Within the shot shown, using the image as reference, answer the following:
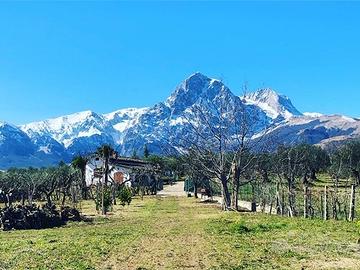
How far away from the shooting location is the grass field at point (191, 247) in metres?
19.1

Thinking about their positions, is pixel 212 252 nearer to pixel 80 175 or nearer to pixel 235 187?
pixel 235 187

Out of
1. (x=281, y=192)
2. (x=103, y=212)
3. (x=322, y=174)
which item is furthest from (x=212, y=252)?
(x=322, y=174)

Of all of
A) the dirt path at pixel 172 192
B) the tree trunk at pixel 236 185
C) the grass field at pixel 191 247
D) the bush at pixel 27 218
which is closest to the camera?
the grass field at pixel 191 247

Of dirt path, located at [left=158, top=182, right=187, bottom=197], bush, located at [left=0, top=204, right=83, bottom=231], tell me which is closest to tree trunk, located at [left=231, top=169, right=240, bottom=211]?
bush, located at [left=0, top=204, right=83, bottom=231]

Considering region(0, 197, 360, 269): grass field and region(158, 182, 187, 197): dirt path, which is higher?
region(0, 197, 360, 269): grass field

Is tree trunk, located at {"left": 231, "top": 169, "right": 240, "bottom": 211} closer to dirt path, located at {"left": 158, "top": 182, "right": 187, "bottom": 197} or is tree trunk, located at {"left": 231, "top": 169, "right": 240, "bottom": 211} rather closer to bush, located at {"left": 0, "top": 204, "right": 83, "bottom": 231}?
bush, located at {"left": 0, "top": 204, "right": 83, "bottom": 231}

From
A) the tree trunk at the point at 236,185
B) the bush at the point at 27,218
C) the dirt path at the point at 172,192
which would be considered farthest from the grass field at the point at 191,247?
the dirt path at the point at 172,192

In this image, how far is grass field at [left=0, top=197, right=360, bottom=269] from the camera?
1909 centimetres

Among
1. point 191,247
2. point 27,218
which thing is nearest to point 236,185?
point 27,218

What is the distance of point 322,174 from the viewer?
446ft

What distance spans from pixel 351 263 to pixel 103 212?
31572 mm

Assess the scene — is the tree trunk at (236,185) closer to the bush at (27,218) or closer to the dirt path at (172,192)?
the bush at (27,218)

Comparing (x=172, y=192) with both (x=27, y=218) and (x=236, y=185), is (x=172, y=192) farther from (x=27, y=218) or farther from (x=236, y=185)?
(x=27, y=218)

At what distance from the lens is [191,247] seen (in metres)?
23.4
